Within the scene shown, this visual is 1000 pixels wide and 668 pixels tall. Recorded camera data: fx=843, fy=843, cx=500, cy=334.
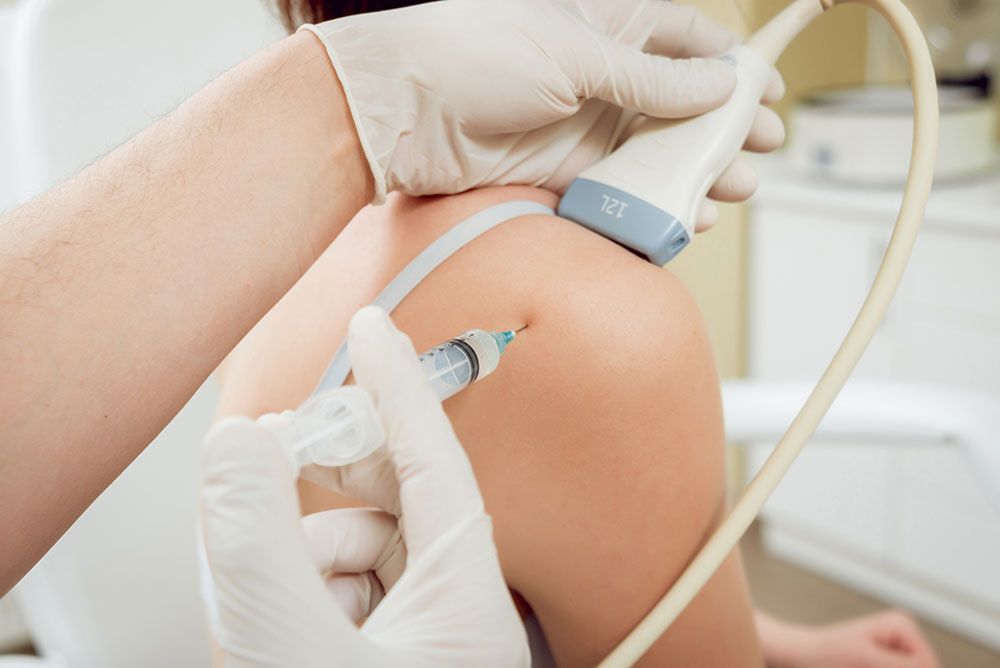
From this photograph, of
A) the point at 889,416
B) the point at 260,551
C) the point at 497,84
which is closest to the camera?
the point at 260,551

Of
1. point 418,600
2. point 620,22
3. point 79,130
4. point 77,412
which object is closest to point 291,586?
point 418,600

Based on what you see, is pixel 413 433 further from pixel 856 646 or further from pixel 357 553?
pixel 856 646

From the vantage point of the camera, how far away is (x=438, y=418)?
413 millimetres

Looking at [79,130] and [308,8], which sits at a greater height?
[308,8]

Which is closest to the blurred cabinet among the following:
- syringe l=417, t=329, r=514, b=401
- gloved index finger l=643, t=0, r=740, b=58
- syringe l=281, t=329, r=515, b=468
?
gloved index finger l=643, t=0, r=740, b=58

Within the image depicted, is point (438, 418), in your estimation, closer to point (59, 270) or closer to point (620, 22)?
point (59, 270)

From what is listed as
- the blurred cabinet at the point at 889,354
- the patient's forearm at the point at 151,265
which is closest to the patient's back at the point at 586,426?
the patient's forearm at the point at 151,265

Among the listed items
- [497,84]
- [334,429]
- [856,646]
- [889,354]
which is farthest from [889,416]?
[889,354]

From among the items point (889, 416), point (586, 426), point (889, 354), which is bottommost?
point (889, 354)

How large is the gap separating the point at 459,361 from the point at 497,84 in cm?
→ 21

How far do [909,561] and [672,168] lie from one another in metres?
1.55

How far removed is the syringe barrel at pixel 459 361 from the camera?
1.54 ft

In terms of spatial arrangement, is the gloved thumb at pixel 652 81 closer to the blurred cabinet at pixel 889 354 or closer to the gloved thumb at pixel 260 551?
the gloved thumb at pixel 260 551

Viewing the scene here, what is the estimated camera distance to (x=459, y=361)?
1.57ft
